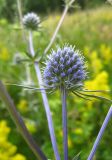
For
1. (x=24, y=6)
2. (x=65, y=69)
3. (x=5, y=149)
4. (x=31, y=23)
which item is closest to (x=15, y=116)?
(x=65, y=69)

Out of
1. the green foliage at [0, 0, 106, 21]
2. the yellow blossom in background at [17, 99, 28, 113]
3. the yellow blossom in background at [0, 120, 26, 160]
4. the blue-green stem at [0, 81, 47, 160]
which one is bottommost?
the yellow blossom in background at [0, 120, 26, 160]

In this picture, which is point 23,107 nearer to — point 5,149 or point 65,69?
point 5,149

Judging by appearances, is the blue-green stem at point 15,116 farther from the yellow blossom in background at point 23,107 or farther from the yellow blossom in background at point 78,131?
the yellow blossom in background at point 23,107

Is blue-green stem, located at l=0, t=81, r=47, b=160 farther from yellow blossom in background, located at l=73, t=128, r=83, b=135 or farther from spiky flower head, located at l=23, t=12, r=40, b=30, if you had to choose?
yellow blossom in background, located at l=73, t=128, r=83, b=135

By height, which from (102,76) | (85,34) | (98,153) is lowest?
(98,153)

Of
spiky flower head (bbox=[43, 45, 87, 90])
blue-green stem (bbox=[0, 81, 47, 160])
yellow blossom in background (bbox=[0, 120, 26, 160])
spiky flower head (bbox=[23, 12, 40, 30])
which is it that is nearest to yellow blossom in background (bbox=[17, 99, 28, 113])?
yellow blossom in background (bbox=[0, 120, 26, 160])

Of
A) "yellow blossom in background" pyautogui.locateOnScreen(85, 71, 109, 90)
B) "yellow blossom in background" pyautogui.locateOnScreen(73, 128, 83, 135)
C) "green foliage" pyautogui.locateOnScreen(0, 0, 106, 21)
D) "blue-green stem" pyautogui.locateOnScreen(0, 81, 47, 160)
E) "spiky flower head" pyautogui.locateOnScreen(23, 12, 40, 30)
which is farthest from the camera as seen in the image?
"yellow blossom in background" pyautogui.locateOnScreen(85, 71, 109, 90)

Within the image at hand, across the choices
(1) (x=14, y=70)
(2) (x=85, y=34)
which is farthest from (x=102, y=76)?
(2) (x=85, y=34)

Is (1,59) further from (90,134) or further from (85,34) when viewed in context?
(85,34)
